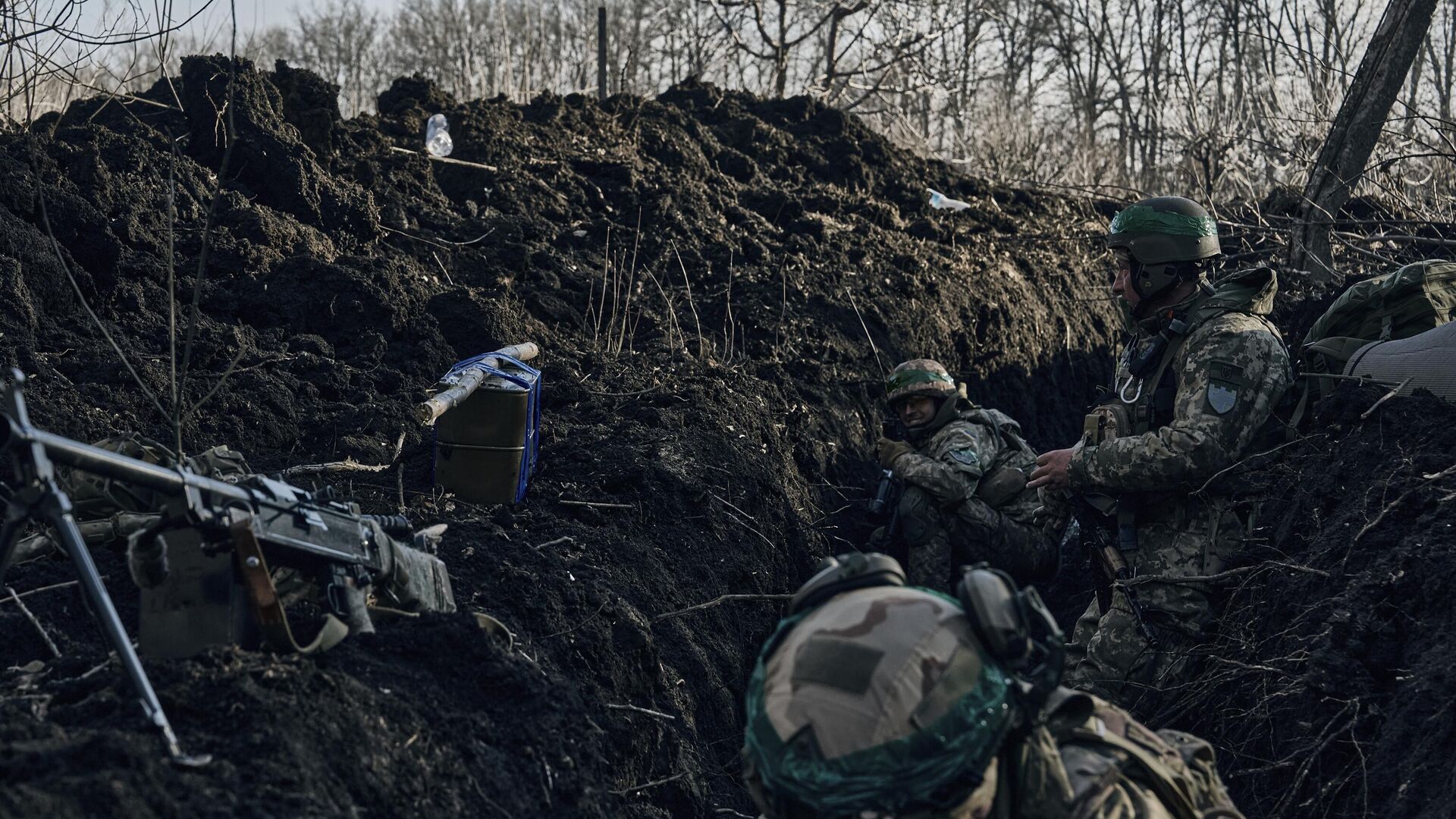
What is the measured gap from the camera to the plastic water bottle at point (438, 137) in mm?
8680

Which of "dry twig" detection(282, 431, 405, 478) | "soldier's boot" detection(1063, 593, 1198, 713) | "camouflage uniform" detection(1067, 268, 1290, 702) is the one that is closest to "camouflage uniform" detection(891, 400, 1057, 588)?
"camouflage uniform" detection(1067, 268, 1290, 702)

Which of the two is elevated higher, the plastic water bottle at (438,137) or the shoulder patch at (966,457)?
the plastic water bottle at (438,137)

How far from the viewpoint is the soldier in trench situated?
5.00 metres

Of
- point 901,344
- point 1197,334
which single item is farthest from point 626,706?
point 901,344

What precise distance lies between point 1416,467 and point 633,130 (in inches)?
285

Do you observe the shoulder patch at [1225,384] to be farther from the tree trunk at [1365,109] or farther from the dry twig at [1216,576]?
the tree trunk at [1365,109]

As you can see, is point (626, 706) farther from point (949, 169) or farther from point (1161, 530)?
point (949, 169)

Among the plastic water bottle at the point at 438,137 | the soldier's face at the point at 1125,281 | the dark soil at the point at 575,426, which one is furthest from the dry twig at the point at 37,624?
the plastic water bottle at the point at 438,137

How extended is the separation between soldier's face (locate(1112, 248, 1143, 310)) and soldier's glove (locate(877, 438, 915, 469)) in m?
2.06

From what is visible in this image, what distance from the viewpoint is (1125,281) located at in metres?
5.46

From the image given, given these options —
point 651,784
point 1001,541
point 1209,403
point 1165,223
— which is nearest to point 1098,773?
point 651,784

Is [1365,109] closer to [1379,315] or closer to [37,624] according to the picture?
[1379,315]

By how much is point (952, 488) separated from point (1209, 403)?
2.24 meters

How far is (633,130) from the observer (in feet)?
34.4
